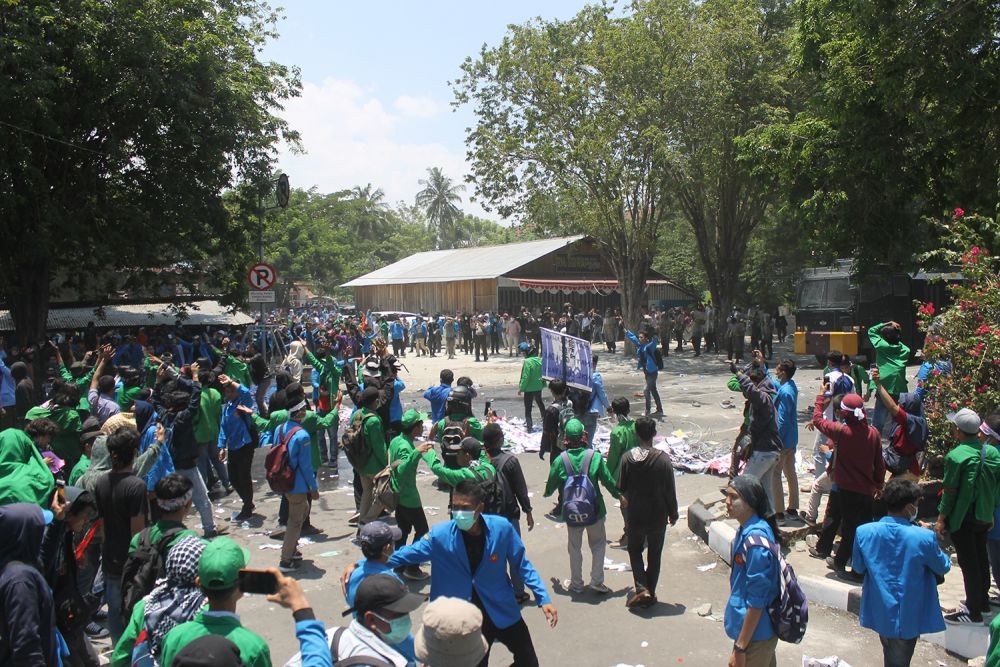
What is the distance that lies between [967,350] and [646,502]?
14.4 feet

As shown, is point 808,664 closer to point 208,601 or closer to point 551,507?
point 208,601

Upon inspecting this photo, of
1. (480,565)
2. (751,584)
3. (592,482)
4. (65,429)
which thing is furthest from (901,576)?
(65,429)

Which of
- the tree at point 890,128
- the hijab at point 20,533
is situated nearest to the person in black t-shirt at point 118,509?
the hijab at point 20,533

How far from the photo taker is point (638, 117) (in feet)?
82.9

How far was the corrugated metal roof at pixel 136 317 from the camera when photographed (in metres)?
21.0

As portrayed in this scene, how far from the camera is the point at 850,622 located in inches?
230

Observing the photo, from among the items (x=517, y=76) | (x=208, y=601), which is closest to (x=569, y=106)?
(x=517, y=76)

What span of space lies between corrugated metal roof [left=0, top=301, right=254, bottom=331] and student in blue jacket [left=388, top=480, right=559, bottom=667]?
19.0 m

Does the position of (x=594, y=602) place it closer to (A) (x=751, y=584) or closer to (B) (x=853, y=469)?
(B) (x=853, y=469)

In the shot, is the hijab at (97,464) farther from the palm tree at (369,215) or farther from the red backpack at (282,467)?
the palm tree at (369,215)

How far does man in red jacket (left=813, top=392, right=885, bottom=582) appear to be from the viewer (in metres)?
6.30

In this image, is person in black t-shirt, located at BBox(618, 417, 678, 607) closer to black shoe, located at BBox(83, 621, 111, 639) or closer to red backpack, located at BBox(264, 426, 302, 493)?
red backpack, located at BBox(264, 426, 302, 493)

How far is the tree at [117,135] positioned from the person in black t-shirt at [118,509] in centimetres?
1147

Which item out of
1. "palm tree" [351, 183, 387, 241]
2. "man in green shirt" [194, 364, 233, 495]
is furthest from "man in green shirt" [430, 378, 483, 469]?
"palm tree" [351, 183, 387, 241]
